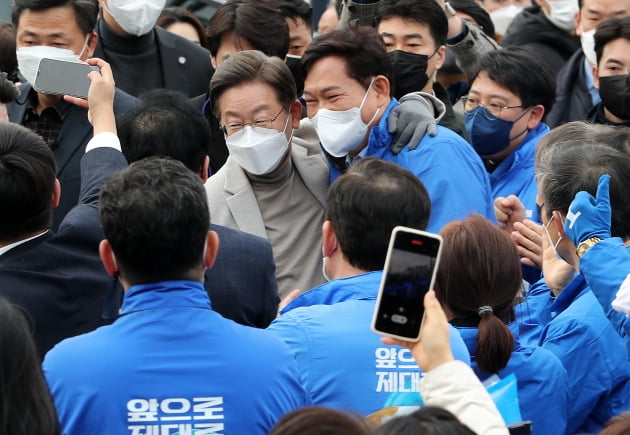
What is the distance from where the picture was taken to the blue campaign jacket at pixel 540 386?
138 inches

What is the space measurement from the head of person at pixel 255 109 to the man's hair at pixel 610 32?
2078 millimetres

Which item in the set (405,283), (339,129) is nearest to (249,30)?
(339,129)

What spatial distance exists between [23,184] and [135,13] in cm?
257

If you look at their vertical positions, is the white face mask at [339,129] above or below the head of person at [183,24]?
above

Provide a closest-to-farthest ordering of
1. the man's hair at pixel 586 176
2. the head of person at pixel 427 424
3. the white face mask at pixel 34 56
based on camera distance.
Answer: the head of person at pixel 427 424
the man's hair at pixel 586 176
the white face mask at pixel 34 56

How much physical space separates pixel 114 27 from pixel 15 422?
13.4 feet

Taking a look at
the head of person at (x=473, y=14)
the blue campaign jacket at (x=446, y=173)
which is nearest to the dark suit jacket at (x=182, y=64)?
the blue campaign jacket at (x=446, y=173)

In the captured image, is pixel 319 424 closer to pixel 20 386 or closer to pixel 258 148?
pixel 20 386

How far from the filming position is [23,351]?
2.38 metres

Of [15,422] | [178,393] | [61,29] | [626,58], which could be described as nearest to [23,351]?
[15,422]

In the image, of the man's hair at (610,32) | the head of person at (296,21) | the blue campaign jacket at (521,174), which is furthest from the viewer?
the head of person at (296,21)

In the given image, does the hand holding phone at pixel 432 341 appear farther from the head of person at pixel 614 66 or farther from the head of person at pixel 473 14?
the head of person at pixel 473 14

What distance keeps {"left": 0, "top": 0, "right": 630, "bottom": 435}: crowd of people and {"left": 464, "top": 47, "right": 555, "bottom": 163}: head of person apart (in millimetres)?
12

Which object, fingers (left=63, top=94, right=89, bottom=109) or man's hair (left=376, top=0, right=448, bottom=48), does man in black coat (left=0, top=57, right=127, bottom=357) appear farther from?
man's hair (left=376, top=0, right=448, bottom=48)
